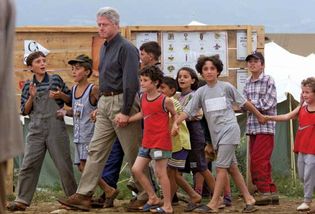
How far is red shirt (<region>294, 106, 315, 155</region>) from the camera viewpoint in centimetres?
847

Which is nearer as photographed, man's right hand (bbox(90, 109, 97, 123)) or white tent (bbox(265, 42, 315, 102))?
man's right hand (bbox(90, 109, 97, 123))

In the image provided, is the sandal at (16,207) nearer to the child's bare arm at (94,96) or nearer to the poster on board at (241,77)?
the child's bare arm at (94,96)

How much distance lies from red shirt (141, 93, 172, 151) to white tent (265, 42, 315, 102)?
3.72 m

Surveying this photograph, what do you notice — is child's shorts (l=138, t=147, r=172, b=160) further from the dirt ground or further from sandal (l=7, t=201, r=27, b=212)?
sandal (l=7, t=201, r=27, b=212)

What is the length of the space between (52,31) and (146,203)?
10.7ft

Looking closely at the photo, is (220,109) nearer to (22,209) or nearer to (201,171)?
(201,171)

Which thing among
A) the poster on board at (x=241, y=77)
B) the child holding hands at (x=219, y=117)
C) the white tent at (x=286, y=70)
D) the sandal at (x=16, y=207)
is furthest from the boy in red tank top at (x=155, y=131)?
the white tent at (x=286, y=70)

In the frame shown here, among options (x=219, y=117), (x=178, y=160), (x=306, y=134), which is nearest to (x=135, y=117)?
(x=178, y=160)

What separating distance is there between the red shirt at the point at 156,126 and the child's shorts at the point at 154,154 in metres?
0.04

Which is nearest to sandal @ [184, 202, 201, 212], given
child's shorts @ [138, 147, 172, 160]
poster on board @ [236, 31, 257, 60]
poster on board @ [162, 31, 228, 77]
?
child's shorts @ [138, 147, 172, 160]

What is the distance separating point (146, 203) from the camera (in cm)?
842

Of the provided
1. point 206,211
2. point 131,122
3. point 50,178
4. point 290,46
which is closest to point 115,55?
point 131,122

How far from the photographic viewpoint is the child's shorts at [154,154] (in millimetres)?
8008

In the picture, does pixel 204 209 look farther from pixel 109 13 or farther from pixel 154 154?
pixel 109 13
